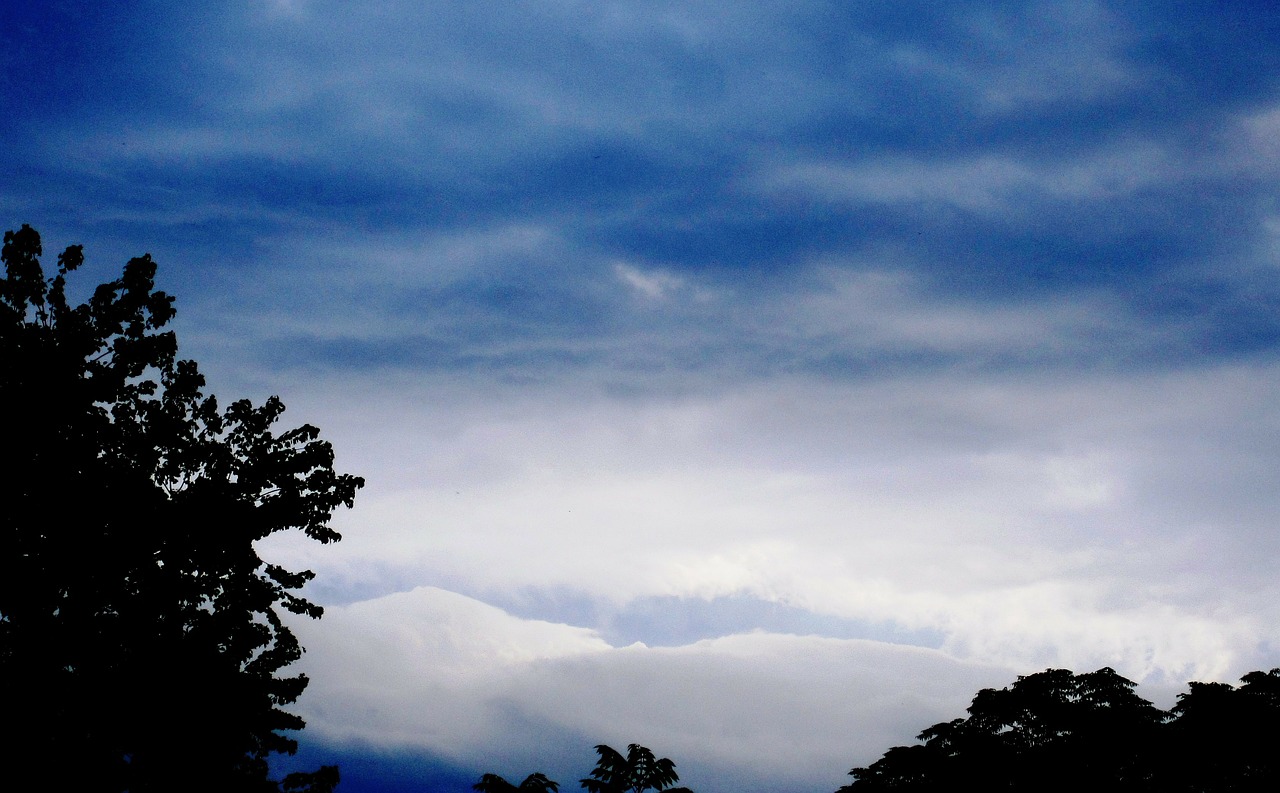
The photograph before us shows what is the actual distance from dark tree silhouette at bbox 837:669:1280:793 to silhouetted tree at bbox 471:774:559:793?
2384cm

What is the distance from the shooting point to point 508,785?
1686cm

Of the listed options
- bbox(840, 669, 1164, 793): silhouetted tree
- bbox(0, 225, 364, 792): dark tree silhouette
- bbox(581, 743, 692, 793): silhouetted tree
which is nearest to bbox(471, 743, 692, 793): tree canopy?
bbox(581, 743, 692, 793): silhouetted tree

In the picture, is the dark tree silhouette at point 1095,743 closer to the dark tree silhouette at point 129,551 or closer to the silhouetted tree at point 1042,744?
the silhouetted tree at point 1042,744

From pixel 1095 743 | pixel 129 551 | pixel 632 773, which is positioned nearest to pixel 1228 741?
pixel 1095 743

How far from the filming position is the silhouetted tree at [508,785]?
16.5m

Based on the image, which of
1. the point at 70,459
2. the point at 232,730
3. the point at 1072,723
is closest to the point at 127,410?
the point at 70,459

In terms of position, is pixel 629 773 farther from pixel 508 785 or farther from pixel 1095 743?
pixel 1095 743

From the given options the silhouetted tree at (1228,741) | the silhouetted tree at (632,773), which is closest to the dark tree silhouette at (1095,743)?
the silhouetted tree at (1228,741)

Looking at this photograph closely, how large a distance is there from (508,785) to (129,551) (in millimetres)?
10641

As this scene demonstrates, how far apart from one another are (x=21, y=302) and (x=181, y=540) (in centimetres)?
687

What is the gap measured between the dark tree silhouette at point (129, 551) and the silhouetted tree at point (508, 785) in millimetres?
7939

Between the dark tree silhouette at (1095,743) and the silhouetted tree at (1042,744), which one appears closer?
the dark tree silhouette at (1095,743)

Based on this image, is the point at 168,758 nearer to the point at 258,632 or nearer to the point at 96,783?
the point at 96,783

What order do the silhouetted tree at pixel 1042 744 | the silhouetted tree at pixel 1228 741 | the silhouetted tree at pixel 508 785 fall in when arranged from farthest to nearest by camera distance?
the silhouetted tree at pixel 1042 744
the silhouetted tree at pixel 1228 741
the silhouetted tree at pixel 508 785
